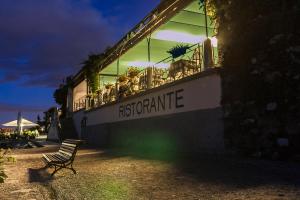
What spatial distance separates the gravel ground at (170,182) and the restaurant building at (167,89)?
1955 millimetres

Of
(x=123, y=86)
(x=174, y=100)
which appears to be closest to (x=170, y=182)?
(x=174, y=100)

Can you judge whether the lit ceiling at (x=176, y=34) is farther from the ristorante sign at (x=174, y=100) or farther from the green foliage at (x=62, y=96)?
the green foliage at (x=62, y=96)

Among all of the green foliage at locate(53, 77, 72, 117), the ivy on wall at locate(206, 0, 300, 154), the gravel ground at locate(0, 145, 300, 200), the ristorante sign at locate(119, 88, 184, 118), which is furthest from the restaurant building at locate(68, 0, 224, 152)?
the green foliage at locate(53, 77, 72, 117)

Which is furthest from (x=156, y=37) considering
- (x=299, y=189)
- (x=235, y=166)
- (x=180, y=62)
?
(x=299, y=189)

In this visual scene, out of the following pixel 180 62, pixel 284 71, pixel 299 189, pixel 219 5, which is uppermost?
pixel 219 5

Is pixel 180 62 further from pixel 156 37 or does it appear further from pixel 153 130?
Answer: pixel 156 37

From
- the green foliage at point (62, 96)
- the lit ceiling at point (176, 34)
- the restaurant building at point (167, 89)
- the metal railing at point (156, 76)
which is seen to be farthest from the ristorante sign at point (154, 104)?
the green foliage at point (62, 96)

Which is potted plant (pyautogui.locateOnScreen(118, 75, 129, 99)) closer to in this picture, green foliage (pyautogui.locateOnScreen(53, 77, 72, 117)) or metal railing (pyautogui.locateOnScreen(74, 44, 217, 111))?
metal railing (pyautogui.locateOnScreen(74, 44, 217, 111))

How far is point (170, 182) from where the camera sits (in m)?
6.23

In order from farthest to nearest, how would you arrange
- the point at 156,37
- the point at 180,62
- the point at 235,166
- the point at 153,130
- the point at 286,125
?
1. the point at 156,37
2. the point at 153,130
3. the point at 180,62
4. the point at 286,125
5. the point at 235,166

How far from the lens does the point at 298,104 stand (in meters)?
7.53

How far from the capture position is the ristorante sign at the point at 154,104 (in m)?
11.5

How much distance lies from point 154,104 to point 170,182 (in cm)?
710

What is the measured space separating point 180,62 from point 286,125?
187 inches
